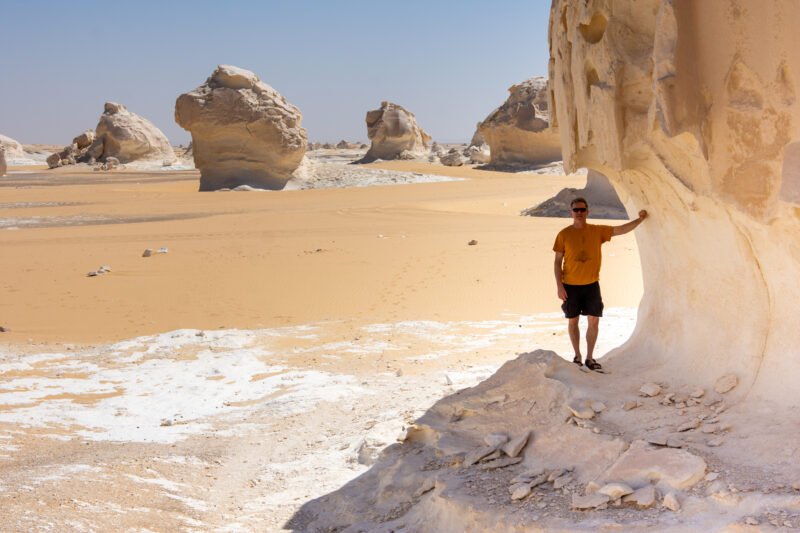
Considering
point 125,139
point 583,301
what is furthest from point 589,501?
point 125,139

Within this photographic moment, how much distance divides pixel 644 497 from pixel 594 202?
12874mm

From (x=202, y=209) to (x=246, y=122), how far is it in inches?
177

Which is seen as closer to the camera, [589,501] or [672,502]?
[672,502]

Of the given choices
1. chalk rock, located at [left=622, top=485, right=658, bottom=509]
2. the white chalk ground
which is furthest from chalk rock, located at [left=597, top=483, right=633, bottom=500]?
the white chalk ground

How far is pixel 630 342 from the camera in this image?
4.79 meters

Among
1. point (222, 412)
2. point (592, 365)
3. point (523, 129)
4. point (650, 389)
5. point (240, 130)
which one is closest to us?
point (650, 389)

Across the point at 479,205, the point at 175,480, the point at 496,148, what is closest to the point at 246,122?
the point at 479,205

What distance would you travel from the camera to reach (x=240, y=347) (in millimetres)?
7148

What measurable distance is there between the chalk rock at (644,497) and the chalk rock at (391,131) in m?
35.2

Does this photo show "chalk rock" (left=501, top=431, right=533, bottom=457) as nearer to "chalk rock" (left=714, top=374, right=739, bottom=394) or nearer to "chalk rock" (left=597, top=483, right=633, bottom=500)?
"chalk rock" (left=597, top=483, right=633, bottom=500)

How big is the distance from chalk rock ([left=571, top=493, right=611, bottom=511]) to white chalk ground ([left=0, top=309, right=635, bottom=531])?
64.4 inches

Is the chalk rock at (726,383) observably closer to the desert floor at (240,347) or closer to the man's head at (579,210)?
the man's head at (579,210)

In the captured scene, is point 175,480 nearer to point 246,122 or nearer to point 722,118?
point 722,118

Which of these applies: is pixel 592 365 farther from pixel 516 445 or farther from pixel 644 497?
pixel 644 497
